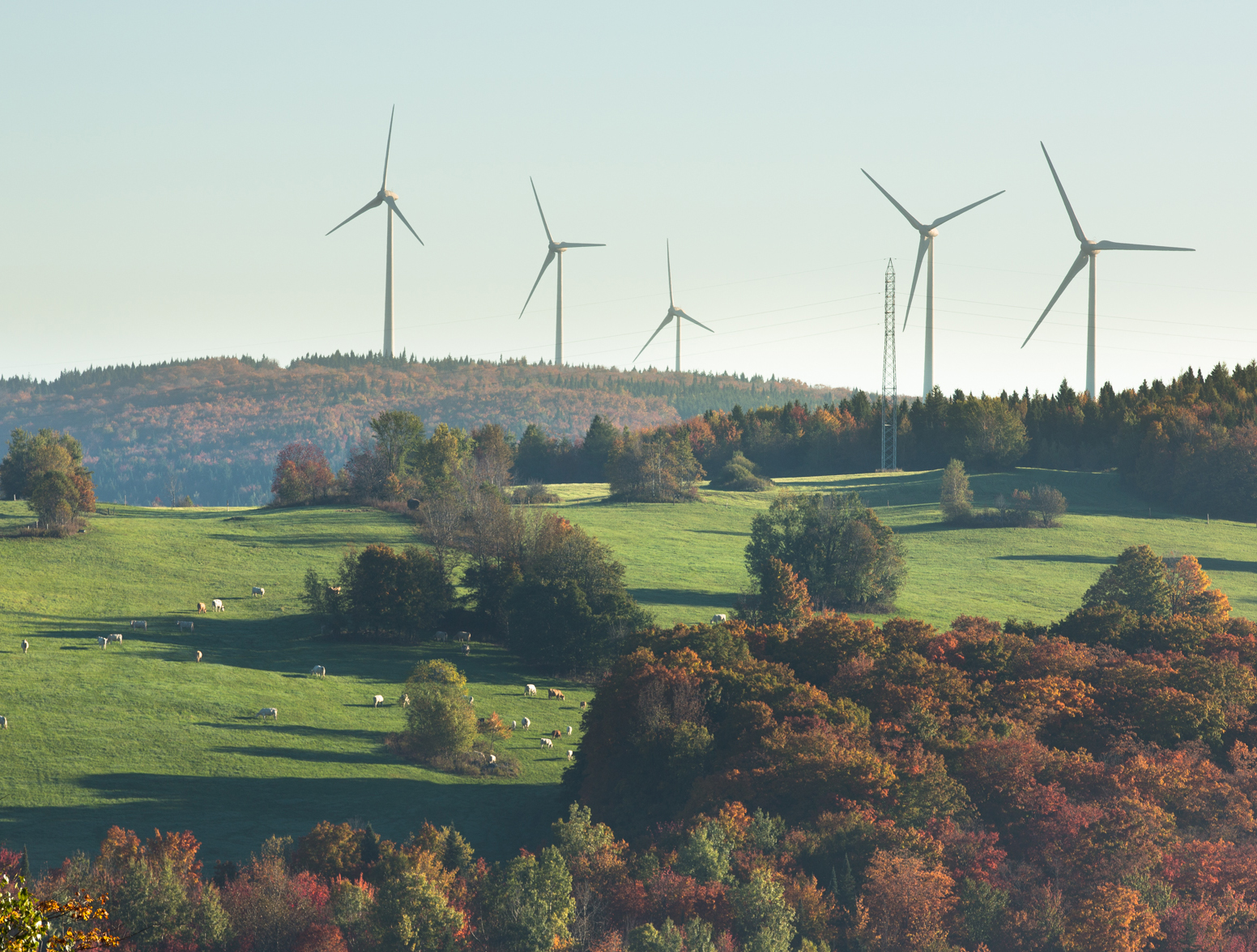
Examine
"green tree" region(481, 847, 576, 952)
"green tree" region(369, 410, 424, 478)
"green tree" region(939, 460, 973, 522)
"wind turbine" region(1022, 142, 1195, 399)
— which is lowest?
"green tree" region(481, 847, 576, 952)

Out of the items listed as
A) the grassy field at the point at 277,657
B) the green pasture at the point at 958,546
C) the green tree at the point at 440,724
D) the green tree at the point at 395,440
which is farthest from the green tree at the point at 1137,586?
the green tree at the point at 395,440

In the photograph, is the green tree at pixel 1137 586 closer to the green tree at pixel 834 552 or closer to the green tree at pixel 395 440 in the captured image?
the green tree at pixel 834 552

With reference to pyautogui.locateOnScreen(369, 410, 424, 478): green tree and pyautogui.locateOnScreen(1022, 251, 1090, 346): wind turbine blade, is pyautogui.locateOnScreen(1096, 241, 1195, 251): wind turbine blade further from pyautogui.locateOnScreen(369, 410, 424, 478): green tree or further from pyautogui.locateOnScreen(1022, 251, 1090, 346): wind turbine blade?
pyautogui.locateOnScreen(369, 410, 424, 478): green tree

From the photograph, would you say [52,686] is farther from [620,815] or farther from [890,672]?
[890,672]

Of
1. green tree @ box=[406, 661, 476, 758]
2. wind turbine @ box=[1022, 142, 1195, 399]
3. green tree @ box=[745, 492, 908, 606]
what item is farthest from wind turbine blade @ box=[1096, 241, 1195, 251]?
green tree @ box=[406, 661, 476, 758]

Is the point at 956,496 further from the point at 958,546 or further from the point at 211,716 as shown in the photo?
the point at 211,716

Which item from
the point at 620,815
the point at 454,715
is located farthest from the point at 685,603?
the point at 620,815
